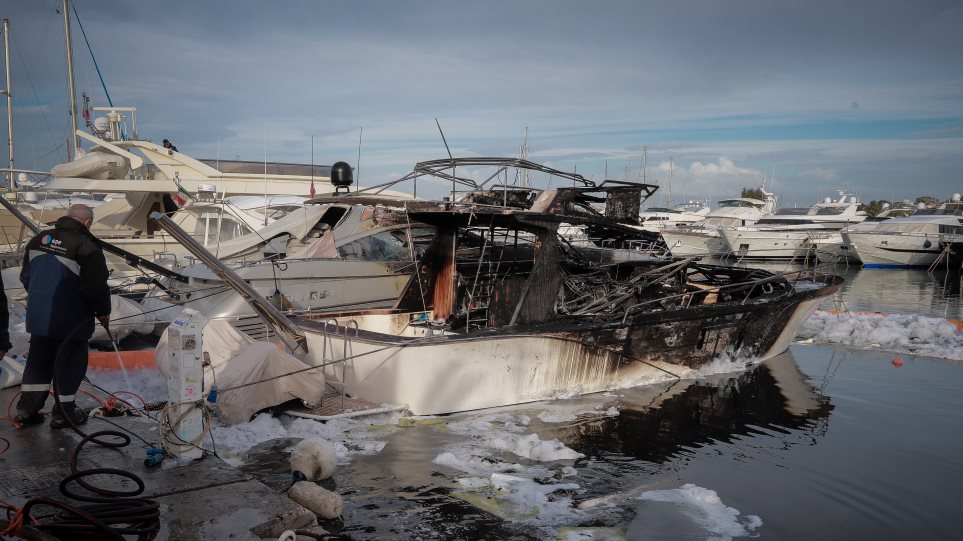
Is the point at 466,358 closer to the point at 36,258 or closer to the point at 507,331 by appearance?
the point at 507,331

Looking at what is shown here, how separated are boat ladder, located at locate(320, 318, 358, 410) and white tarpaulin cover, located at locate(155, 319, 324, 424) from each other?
330 millimetres

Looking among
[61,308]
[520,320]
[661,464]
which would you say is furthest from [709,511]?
[61,308]

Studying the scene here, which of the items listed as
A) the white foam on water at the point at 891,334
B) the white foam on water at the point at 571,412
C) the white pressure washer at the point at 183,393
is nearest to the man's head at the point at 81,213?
the white pressure washer at the point at 183,393

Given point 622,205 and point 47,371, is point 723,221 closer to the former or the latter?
point 622,205

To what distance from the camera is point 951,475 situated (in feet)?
23.9

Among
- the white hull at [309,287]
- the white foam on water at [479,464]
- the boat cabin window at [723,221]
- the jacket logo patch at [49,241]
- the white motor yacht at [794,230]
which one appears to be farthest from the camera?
the boat cabin window at [723,221]

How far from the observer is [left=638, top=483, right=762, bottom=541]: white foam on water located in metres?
5.73

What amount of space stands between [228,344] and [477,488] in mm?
3641

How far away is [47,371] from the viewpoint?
580 cm

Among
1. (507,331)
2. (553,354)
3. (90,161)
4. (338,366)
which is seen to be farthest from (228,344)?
(90,161)

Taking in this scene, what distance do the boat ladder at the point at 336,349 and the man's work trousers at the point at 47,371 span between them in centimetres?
275

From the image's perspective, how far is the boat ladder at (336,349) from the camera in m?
8.03

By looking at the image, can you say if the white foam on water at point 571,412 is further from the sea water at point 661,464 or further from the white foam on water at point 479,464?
the white foam on water at point 479,464

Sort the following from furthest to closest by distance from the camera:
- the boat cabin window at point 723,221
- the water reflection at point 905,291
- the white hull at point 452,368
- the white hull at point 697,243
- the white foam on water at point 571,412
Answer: the boat cabin window at point 723,221
the white hull at point 697,243
the water reflection at point 905,291
the white foam on water at point 571,412
the white hull at point 452,368
